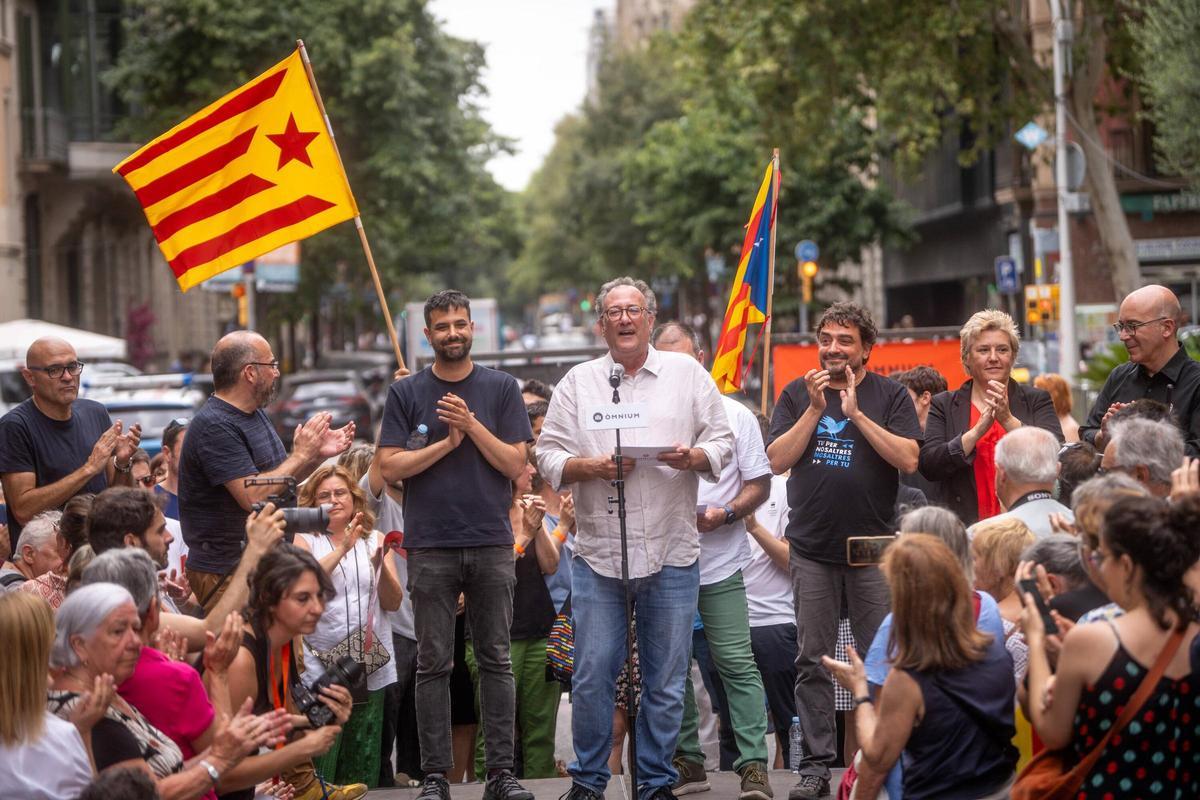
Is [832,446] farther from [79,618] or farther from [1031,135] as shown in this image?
[1031,135]

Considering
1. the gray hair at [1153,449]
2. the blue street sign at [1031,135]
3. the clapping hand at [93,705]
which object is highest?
the blue street sign at [1031,135]

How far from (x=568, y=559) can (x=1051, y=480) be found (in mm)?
2910

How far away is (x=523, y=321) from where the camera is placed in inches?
5758

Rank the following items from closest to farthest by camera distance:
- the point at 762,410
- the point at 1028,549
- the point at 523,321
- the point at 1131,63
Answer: the point at 1028,549
the point at 762,410
the point at 1131,63
the point at 523,321

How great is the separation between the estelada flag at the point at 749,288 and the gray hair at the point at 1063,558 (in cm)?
434

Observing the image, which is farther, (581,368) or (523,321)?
(523,321)

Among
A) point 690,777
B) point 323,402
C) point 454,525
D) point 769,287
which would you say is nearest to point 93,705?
point 454,525

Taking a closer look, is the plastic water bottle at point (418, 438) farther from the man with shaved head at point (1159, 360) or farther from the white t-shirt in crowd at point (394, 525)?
the man with shaved head at point (1159, 360)

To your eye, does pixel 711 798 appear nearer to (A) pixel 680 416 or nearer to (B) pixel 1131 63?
(A) pixel 680 416

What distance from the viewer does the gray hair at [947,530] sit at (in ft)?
16.8

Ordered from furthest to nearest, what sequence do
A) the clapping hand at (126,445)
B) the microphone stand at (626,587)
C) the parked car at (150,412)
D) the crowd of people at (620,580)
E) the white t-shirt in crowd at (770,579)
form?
1. the parked car at (150,412)
2. the white t-shirt in crowd at (770,579)
3. the clapping hand at (126,445)
4. the microphone stand at (626,587)
5. the crowd of people at (620,580)

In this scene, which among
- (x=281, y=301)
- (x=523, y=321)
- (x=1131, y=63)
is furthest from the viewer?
(x=523, y=321)

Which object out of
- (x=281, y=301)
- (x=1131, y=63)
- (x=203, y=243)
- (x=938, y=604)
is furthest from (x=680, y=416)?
(x=281, y=301)

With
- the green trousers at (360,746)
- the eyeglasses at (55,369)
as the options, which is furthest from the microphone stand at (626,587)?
the eyeglasses at (55,369)
